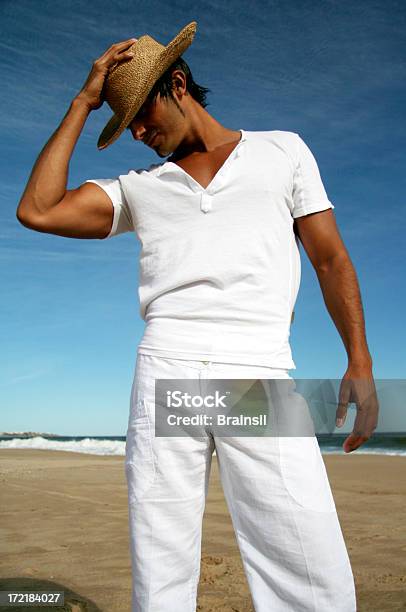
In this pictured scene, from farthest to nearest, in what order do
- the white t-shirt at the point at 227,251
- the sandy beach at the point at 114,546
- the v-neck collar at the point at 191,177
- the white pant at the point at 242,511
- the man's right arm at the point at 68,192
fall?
the sandy beach at the point at 114,546
the man's right arm at the point at 68,192
the v-neck collar at the point at 191,177
the white t-shirt at the point at 227,251
the white pant at the point at 242,511

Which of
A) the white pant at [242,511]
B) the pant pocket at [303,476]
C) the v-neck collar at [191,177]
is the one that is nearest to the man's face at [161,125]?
the v-neck collar at [191,177]

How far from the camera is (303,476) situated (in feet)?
5.26

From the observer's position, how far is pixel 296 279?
1.86 metres

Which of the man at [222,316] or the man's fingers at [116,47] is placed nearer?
the man at [222,316]

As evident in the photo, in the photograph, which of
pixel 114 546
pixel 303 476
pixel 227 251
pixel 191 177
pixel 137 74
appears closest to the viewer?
pixel 303 476

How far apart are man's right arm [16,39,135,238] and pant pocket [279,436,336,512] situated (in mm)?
971

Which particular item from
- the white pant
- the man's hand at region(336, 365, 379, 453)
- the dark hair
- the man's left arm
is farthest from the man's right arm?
the man's hand at region(336, 365, 379, 453)

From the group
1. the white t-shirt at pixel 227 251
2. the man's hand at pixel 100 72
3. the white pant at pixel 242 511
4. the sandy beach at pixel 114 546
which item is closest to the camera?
the white pant at pixel 242 511

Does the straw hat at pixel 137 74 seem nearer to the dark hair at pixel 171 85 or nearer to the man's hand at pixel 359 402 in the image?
the dark hair at pixel 171 85

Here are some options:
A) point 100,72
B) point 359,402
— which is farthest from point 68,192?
point 359,402

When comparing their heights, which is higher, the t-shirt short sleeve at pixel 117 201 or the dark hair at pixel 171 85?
the dark hair at pixel 171 85

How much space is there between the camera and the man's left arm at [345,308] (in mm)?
1753

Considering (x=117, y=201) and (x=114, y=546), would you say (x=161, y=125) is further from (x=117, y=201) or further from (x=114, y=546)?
(x=114, y=546)

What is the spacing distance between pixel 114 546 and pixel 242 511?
12.4ft
